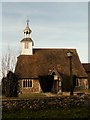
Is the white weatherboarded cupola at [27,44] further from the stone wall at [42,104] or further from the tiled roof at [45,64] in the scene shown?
the stone wall at [42,104]

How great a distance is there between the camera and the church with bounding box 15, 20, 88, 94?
50469 mm

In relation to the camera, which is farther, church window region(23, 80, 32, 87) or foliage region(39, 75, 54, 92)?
church window region(23, 80, 32, 87)

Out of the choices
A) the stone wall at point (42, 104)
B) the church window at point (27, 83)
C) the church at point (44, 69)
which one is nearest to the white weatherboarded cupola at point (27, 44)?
the church at point (44, 69)

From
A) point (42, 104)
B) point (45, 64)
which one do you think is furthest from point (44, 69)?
point (42, 104)

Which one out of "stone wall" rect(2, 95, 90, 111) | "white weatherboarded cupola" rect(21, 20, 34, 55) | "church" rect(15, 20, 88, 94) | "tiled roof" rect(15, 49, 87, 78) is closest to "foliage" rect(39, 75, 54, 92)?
"church" rect(15, 20, 88, 94)

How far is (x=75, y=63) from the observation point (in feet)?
182

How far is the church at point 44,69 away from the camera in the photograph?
5047 centimetres

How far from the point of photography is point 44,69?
53.6 meters

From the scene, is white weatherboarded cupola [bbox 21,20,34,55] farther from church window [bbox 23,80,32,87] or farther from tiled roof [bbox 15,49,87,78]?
church window [bbox 23,80,32,87]

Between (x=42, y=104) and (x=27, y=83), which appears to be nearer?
(x=42, y=104)

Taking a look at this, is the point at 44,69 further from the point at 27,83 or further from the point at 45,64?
the point at 27,83

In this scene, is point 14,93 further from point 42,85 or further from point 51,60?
point 51,60

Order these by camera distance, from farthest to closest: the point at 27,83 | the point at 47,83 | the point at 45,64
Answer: the point at 45,64
the point at 27,83
the point at 47,83

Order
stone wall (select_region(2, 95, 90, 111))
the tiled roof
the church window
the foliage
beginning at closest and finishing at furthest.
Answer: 1. stone wall (select_region(2, 95, 90, 111))
2. the foliage
3. the church window
4. the tiled roof
